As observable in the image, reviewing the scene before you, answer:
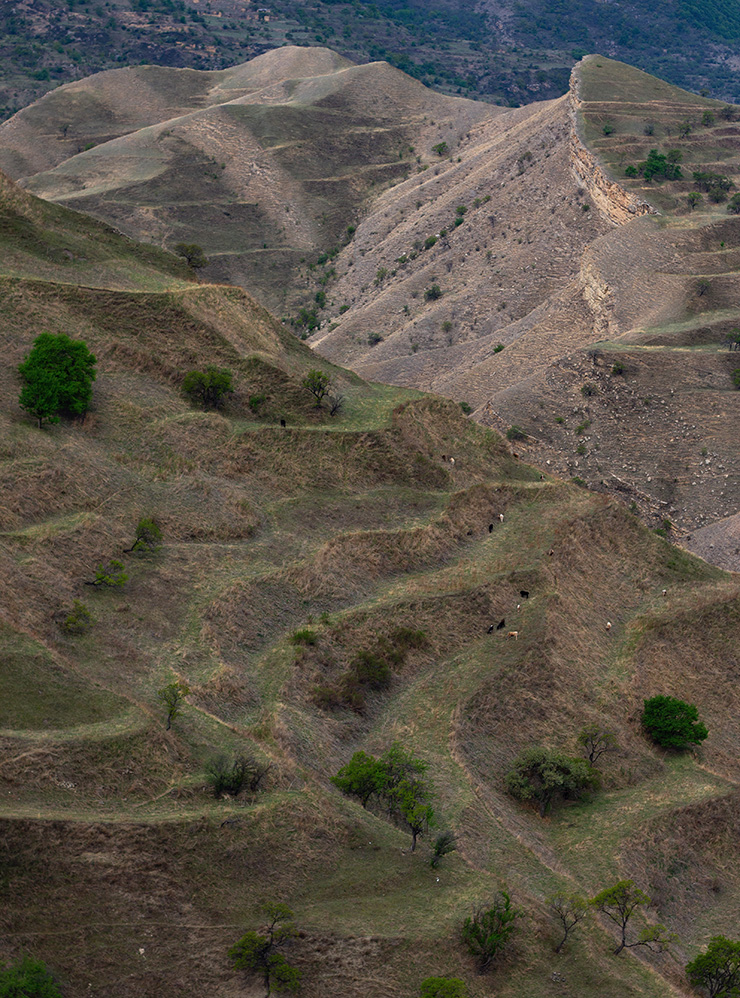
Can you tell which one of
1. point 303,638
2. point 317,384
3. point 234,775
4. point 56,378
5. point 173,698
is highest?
point 56,378

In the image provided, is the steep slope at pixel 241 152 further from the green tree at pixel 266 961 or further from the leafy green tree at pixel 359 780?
the green tree at pixel 266 961

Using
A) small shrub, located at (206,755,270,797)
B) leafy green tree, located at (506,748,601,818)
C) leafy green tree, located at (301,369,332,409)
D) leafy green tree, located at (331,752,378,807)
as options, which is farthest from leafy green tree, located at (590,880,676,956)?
leafy green tree, located at (301,369,332,409)

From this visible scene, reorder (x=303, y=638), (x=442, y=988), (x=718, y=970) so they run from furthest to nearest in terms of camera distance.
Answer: (x=303, y=638), (x=718, y=970), (x=442, y=988)

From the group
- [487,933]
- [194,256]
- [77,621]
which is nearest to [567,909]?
[487,933]

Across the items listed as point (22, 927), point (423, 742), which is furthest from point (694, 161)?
point (22, 927)

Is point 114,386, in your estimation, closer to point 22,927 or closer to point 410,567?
point 410,567

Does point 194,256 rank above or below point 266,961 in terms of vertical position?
above

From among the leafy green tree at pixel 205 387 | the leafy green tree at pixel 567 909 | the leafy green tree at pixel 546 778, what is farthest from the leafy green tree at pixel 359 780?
the leafy green tree at pixel 205 387

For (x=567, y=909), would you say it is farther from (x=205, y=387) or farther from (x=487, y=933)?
(x=205, y=387)
